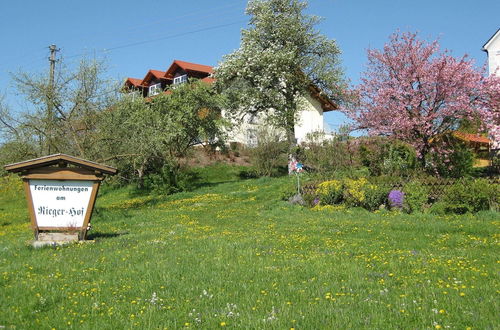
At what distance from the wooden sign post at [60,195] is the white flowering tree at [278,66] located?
22.5 meters

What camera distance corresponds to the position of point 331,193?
63.4 ft

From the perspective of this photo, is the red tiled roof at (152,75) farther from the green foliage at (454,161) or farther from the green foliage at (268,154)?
the green foliage at (454,161)

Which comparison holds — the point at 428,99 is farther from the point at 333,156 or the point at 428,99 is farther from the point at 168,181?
the point at 168,181

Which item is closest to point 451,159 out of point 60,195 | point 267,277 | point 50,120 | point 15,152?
point 60,195

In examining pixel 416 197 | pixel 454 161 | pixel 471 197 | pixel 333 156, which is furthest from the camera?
pixel 333 156

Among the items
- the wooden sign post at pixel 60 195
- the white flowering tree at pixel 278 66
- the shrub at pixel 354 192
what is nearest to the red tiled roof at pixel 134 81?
the white flowering tree at pixel 278 66

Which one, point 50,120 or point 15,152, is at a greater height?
point 50,120

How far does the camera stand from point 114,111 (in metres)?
23.3

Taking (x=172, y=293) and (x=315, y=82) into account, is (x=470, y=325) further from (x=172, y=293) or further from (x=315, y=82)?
(x=315, y=82)

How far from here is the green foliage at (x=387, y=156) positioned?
832 inches

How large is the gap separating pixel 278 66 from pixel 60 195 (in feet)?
78.6

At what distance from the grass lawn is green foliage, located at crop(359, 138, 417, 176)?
6.25m

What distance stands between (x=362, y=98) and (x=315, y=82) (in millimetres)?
10877

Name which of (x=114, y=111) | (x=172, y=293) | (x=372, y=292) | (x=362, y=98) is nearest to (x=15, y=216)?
(x=114, y=111)
